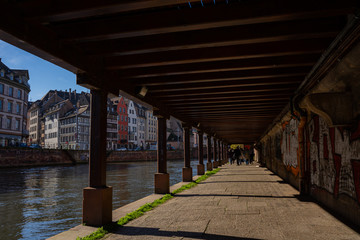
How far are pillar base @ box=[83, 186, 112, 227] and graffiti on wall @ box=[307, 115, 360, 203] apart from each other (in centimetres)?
491

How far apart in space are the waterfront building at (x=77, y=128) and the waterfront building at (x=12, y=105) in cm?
1672

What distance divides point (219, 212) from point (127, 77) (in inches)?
155

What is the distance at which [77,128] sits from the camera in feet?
235

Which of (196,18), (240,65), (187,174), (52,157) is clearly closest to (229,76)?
(240,65)

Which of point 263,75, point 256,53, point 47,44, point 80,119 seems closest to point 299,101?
point 263,75

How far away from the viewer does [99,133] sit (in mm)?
6504

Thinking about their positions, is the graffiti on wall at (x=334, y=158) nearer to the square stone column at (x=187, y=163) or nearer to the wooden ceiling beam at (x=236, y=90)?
the wooden ceiling beam at (x=236, y=90)

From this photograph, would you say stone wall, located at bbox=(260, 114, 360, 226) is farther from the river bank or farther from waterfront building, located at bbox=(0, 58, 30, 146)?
waterfront building, located at bbox=(0, 58, 30, 146)

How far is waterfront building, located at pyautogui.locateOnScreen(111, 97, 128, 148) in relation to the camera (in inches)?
3211

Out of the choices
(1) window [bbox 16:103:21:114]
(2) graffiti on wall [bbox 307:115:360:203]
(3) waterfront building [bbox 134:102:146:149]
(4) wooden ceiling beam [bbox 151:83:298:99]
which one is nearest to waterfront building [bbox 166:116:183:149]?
(3) waterfront building [bbox 134:102:146:149]

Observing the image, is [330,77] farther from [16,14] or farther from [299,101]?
[16,14]

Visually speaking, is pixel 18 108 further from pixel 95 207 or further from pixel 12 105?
pixel 95 207

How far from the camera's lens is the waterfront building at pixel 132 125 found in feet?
284

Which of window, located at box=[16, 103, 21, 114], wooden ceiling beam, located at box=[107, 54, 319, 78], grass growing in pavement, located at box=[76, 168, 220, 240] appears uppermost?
window, located at box=[16, 103, 21, 114]
